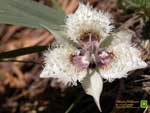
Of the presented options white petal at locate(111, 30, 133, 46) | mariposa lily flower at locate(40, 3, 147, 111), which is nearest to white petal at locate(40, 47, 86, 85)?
mariposa lily flower at locate(40, 3, 147, 111)

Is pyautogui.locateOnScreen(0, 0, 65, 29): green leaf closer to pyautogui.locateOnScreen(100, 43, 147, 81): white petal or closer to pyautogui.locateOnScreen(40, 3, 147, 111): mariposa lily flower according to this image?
pyautogui.locateOnScreen(40, 3, 147, 111): mariposa lily flower

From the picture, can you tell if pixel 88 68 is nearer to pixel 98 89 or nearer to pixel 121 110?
pixel 98 89

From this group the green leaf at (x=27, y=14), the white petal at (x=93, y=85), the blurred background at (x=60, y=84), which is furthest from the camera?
the blurred background at (x=60, y=84)

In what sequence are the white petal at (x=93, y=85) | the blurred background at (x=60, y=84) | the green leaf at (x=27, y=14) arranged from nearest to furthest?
the white petal at (x=93, y=85) < the green leaf at (x=27, y=14) < the blurred background at (x=60, y=84)

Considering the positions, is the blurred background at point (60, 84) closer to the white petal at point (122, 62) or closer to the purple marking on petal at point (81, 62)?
the white petal at point (122, 62)

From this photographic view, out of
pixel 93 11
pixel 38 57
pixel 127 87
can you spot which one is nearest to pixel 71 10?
pixel 38 57

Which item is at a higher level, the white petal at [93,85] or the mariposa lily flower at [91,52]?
the mariposa lily flower at [91,52]

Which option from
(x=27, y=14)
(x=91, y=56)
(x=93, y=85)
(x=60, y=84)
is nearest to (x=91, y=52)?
(x=91, y=56)

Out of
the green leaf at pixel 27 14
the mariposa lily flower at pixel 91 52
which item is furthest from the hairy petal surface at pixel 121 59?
the green leaf at pixel 27 14
